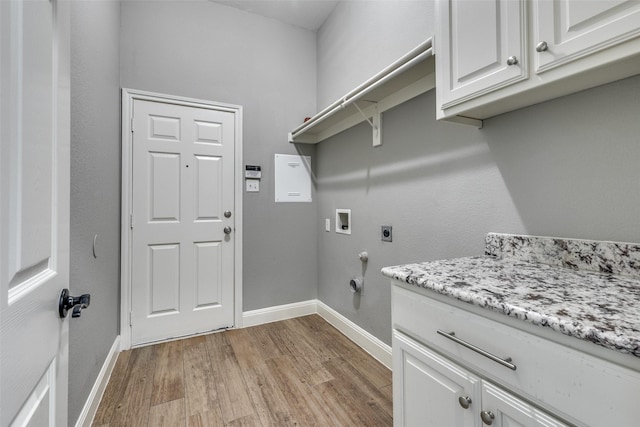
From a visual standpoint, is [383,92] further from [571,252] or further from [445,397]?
[445,397]

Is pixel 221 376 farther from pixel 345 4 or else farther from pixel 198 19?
pixel 345 4

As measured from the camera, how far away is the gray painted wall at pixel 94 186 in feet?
4.30

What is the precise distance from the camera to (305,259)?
2.85 meters

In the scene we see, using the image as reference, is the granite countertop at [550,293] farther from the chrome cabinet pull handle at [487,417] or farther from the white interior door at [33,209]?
the white interior door at [33,209]

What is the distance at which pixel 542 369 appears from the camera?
2.08 feet

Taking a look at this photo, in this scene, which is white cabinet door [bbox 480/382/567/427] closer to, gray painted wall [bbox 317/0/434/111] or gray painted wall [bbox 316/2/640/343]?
gray painted wall [bbox 316/2/640/343]

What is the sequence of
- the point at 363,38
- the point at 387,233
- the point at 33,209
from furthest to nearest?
the point at 363,38 → the point at 387,233 → the point at 33,209

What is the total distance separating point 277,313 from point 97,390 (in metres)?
1.40

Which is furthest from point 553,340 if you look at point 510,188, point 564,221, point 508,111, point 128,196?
point 128,196

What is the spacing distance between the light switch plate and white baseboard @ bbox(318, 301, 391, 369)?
50.4 inches

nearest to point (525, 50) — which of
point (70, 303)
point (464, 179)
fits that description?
point (464, 179)

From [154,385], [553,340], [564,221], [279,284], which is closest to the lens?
[553,340]

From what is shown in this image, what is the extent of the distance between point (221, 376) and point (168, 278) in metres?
0.95

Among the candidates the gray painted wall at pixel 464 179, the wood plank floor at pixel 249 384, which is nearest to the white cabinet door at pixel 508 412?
the gray painted wall at pixel 464 179
